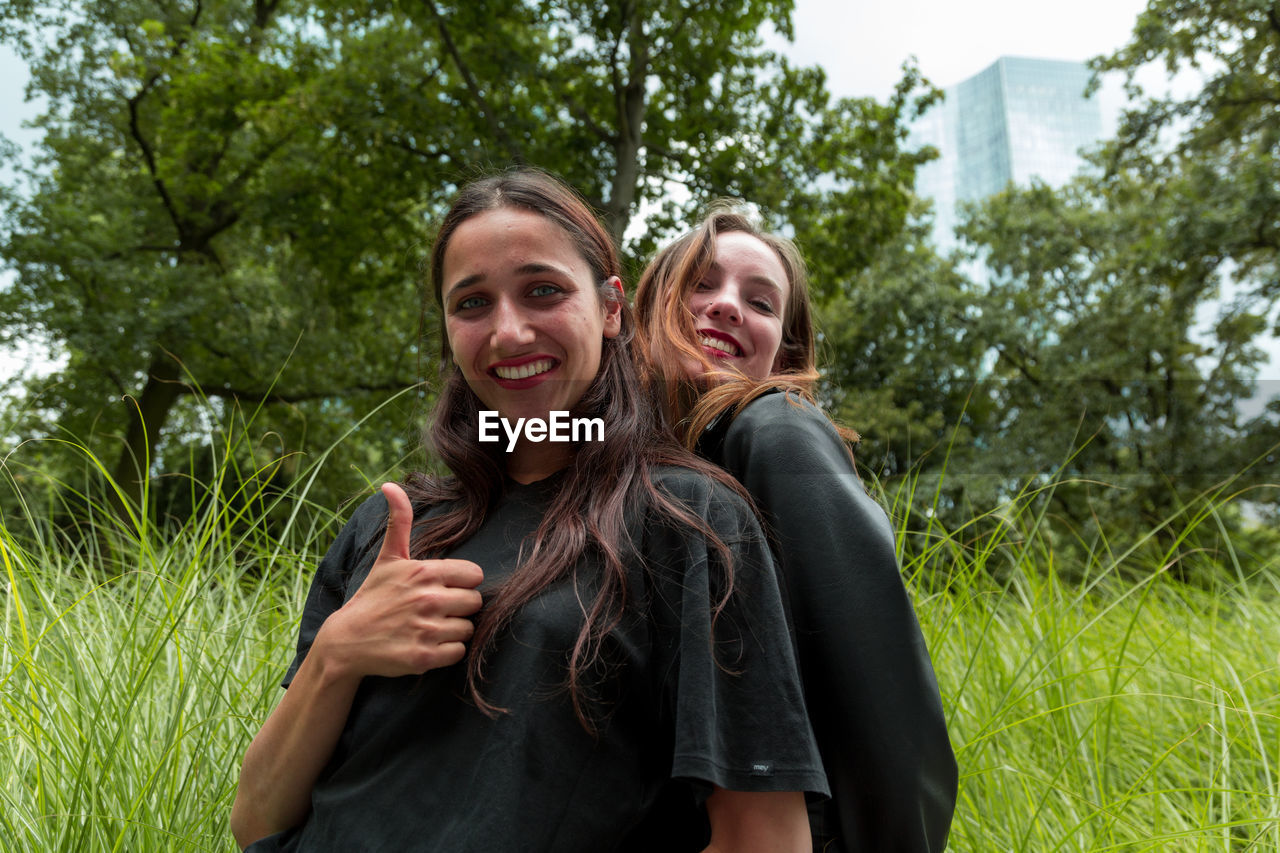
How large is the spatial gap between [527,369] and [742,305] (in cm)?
59

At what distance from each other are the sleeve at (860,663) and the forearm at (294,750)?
1.98 ft

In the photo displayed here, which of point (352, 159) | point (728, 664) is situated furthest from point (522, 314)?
point (352, 159)

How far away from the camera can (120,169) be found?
11914mm

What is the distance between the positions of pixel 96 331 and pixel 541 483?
9944mm

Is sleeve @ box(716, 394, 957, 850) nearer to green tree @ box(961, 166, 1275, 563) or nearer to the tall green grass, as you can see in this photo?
the tall green grass

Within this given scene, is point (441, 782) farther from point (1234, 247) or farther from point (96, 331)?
point (1234, 247)

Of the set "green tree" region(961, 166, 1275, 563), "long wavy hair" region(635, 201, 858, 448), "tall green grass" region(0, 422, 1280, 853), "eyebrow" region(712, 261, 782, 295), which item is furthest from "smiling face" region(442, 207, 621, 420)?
"green tree" region(961, 166, 1275, 563)

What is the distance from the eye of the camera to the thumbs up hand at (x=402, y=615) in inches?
42.7

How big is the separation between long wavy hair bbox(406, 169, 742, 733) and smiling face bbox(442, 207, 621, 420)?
0.13ft

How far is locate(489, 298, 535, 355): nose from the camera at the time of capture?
124 cm

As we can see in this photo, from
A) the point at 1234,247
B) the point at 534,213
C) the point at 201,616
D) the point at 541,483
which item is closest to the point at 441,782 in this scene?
the point at 541,483

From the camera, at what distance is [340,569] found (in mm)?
1379

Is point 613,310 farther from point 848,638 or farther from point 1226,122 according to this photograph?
point 1226,122

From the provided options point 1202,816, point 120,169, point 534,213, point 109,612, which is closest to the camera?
point 534,213
